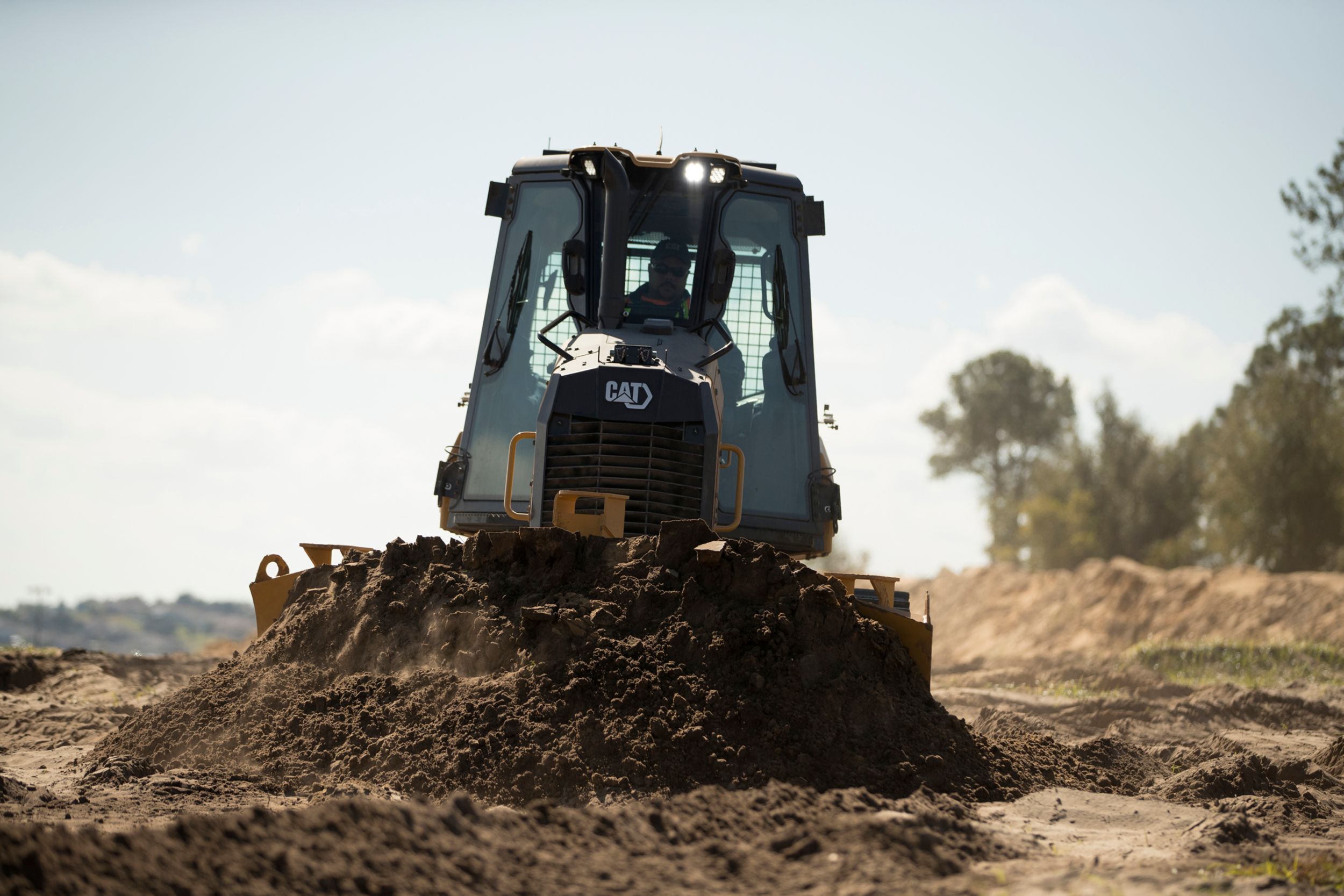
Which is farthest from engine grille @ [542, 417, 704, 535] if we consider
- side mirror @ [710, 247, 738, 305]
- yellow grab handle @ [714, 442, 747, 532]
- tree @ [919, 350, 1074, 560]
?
tree @ [919, 350, 1074, 560]

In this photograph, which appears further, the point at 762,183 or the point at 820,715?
the point at 762,183

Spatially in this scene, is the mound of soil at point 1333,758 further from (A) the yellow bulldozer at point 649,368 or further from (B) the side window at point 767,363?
(B) the side window at point 767,363

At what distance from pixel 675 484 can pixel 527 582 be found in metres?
1.06

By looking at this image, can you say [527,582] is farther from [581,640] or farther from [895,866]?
[895,866]

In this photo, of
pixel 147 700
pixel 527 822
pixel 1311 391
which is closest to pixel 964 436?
pixel 1311 391

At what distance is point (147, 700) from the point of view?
10625mm

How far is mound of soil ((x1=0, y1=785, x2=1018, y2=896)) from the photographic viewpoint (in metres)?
3.22

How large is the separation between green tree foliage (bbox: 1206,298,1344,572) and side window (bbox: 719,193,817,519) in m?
30.1

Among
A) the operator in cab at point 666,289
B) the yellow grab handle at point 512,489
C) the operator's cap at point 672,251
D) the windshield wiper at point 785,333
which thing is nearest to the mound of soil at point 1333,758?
the windshield wiper at point 785,333

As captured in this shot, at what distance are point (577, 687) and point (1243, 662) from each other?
16510mm

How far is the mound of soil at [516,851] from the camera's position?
10.6 ft

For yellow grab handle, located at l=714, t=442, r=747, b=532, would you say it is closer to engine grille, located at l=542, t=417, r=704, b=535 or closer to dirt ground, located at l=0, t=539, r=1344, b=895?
engine grille, located at l=542, t=417, r=704, b=535

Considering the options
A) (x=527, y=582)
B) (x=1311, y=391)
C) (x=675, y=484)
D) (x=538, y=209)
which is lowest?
(x=527, y=582)

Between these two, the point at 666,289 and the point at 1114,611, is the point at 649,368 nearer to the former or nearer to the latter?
the point at 666,289
